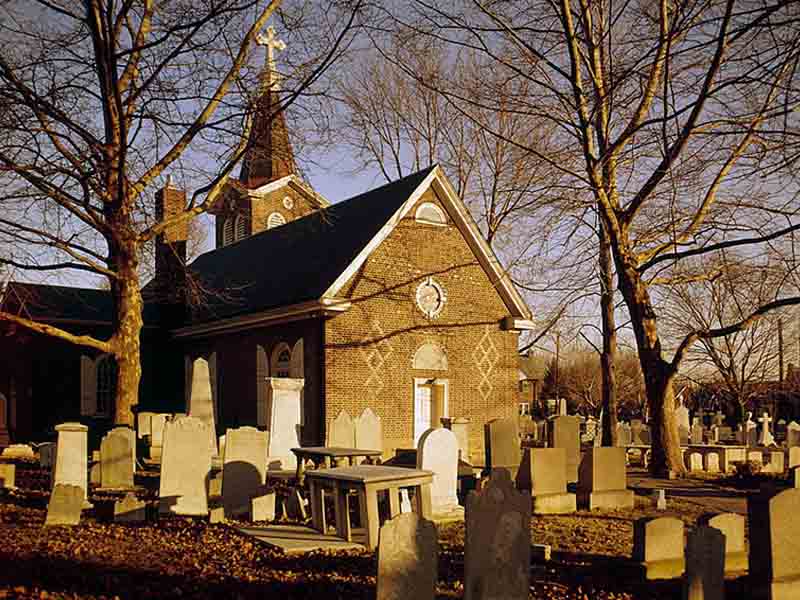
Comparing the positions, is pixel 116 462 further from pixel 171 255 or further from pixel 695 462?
pixel 171 255

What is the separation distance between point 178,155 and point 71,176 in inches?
90.8

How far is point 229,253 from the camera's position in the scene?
33.8 metres

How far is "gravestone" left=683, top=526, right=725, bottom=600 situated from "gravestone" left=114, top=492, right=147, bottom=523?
7279 mm

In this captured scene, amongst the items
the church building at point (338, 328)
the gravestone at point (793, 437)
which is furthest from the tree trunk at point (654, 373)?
the gravestone at point (793, 437)

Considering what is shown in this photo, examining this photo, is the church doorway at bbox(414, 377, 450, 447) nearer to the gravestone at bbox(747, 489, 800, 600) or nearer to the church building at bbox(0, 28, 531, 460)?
the church building at bbox(0, 28, 531, 460)

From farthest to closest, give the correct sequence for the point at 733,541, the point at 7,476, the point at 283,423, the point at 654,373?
the point at 654,373 → the point at 283,423 → the point at 7,476 → the point at 733,541

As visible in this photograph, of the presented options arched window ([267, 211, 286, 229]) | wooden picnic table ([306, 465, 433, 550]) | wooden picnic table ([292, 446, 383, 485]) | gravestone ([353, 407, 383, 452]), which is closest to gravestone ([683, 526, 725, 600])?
wooden picnic table ([306, 465, 433, 550])

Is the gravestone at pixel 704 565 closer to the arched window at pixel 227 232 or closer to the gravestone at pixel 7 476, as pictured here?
the gravestone at pixel 7 476

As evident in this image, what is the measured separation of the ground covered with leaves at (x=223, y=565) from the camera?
723 centimetres

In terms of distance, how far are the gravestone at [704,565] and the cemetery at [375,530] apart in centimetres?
1

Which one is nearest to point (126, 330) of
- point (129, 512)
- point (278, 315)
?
point (278, 315)

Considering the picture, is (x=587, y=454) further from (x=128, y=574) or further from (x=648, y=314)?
(x=128, y=574)

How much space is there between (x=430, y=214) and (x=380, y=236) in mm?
2100

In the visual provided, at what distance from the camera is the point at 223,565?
27.4 ft
